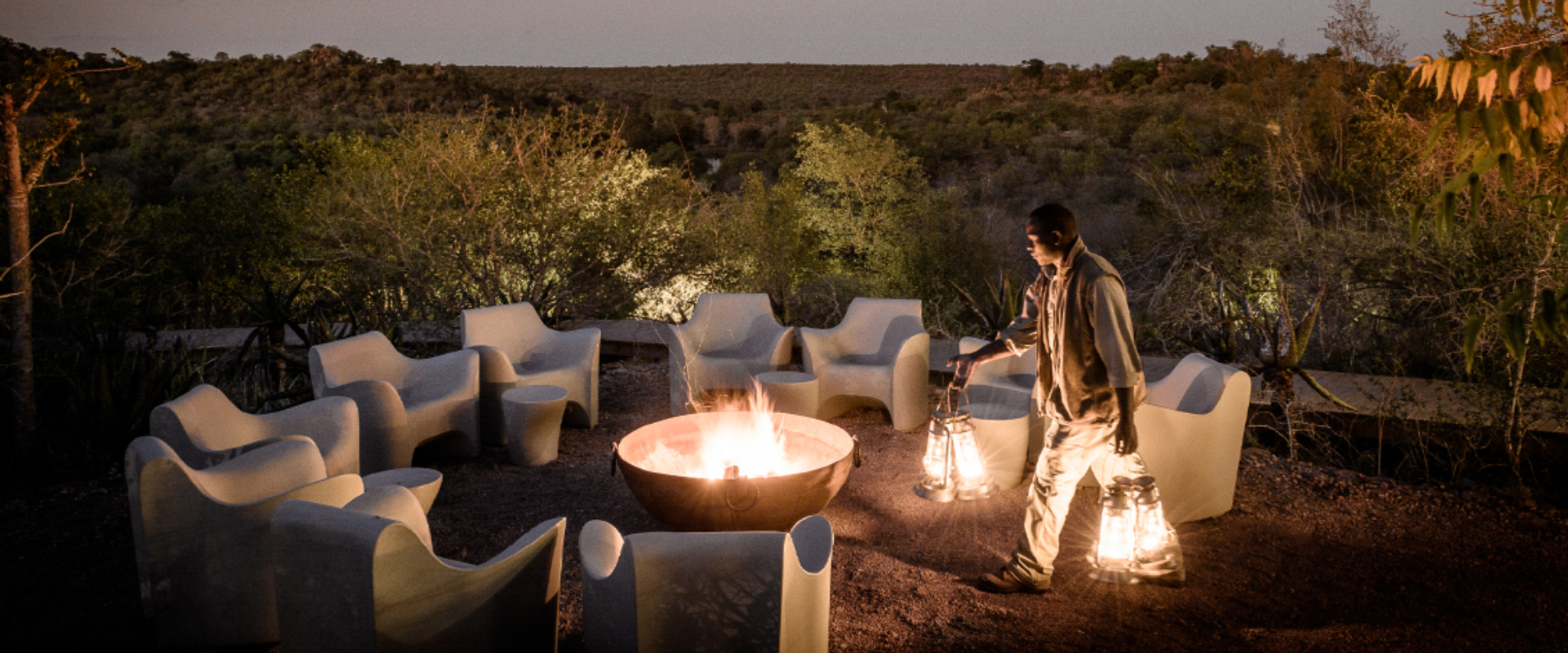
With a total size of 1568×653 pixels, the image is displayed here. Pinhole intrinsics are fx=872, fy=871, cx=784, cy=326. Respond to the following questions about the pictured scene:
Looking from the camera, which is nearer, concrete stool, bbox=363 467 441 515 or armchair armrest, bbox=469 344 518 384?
concrete stool, bbox=363 467 441 515

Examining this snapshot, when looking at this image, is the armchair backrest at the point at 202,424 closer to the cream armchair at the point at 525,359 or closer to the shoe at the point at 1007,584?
the cream armchair at the point at 525,359

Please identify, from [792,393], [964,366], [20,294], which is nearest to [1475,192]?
[964,366]

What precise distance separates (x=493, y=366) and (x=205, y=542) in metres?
2.30

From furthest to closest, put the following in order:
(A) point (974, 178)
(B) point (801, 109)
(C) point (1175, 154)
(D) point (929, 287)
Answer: (B) point (801, 109)
(A) point (974, 178)
(C) point (1175, 154)
(D) point (929, 287)

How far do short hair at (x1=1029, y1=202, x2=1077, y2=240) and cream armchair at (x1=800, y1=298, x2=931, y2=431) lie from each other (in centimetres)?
225

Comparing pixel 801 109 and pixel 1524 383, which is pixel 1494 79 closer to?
pixel 1524 383

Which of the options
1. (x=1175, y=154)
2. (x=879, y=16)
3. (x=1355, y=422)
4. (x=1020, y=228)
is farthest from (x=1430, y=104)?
(x=879, y=16)

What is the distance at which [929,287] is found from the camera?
547 inches

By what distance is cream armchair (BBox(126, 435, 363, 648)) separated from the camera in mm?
2490

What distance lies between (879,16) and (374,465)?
2464 cm

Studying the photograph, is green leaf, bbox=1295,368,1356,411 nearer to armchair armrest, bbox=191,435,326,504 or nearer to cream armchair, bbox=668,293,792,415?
cream armchair, bbox=668,293,792,415

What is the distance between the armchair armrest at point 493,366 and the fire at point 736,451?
4.80 ft

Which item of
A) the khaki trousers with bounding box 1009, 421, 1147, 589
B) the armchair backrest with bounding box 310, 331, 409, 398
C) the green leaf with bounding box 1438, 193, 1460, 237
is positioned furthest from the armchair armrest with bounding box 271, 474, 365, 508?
the green leaf with bounding box 1438, 193, 1460, 237

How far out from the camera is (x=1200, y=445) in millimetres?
3605
